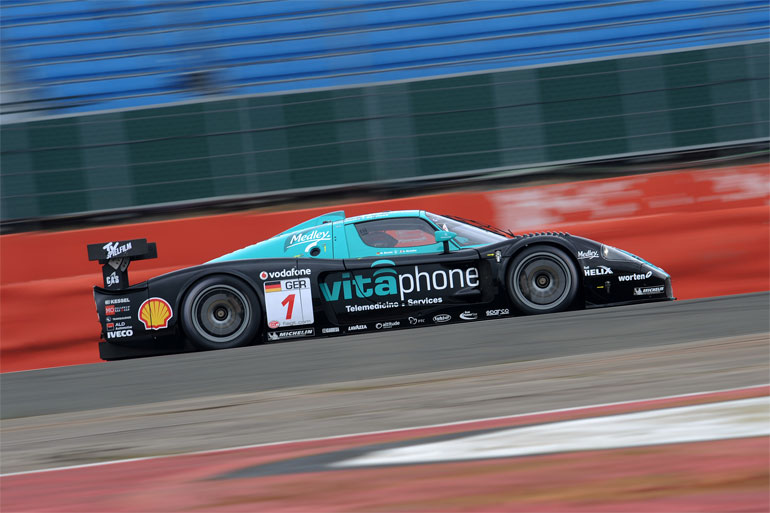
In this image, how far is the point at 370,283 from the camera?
7.37 meters

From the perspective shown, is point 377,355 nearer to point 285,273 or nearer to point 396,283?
point 396,283

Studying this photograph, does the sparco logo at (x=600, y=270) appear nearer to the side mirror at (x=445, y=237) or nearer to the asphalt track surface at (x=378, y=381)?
the asphalt track surface at (x=378, y=381)

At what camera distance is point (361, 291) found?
7363 mm

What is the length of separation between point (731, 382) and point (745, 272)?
494 centimetres

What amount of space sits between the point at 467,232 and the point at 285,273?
167cm

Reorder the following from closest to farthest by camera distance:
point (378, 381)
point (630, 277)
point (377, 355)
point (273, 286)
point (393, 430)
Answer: point (393, 430), point (378, 381), point (377, 355), point (630, 277), point (273, 286)

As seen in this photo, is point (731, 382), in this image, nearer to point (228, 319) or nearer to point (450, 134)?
point (228, 319)

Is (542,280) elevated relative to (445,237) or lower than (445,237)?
lower

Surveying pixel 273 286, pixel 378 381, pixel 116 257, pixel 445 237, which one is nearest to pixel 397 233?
pixel 445 237

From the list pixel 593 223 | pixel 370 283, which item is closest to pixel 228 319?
pixel 370 283

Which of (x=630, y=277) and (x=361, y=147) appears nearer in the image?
(x=630, y=277)

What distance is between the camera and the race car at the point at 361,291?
734cm

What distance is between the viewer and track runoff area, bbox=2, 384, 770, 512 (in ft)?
7.70

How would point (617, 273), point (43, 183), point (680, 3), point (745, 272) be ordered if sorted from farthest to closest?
point (680, 3), point (43, 183), point (745, 272), point (617, 273)
